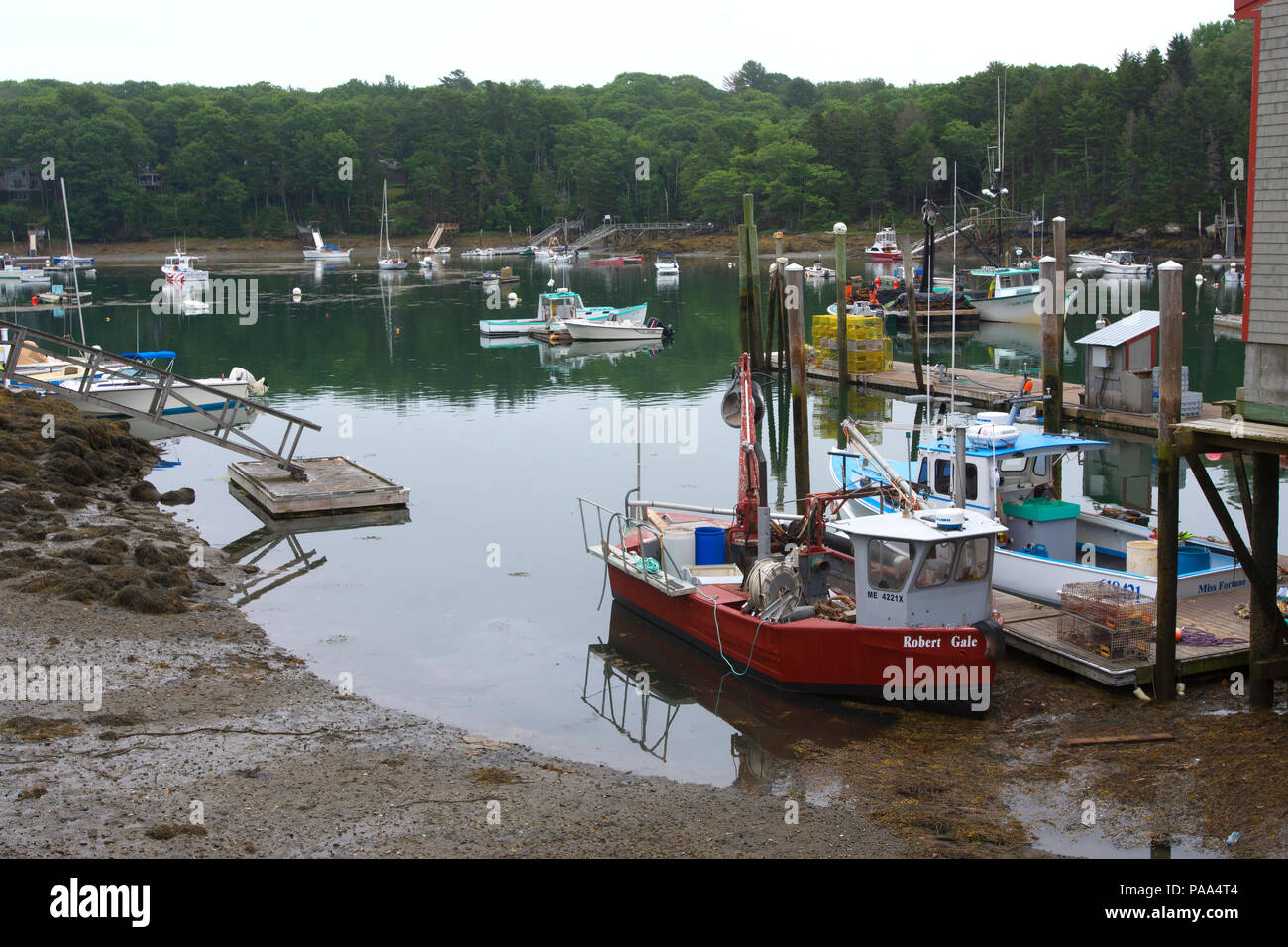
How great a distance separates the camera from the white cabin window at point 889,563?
1449 centimetres

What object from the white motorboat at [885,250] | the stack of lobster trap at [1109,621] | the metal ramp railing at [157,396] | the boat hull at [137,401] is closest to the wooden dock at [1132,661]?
the stack of lobster trap at [1109,621]

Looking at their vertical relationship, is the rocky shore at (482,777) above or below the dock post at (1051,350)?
below

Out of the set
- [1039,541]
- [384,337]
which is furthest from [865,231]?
[1039,541]

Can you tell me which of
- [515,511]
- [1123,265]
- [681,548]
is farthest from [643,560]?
[1123,265]

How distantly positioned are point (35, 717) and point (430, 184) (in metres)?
150

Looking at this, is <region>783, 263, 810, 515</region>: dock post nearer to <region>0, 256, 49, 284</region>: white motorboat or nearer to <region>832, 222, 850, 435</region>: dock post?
<region>832, 222, 850, 435</region>: dock post

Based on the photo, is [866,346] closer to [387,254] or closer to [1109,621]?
[1109,621]

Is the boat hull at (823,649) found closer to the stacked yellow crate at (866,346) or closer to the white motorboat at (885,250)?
the stacked yellow crate at (866,346)

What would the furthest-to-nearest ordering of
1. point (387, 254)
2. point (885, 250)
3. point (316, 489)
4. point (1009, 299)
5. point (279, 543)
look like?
point (387, 254)
point (885, 250)
point (1009, 299)
point (316, 489)
point (279, 543)

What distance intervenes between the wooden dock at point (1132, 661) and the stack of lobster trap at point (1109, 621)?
0.13m

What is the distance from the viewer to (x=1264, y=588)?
13625 millimetres

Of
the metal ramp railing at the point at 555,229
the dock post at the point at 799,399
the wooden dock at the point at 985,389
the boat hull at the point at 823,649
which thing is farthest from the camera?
the metal ramp railing at the point at 555,229

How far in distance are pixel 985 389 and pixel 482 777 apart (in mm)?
27274

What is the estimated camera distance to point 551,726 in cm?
1525
